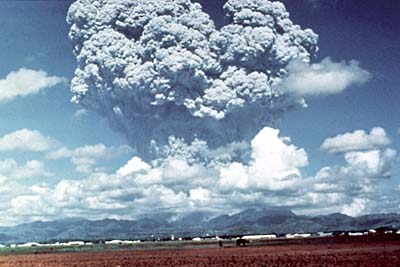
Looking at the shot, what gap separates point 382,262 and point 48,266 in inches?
1296

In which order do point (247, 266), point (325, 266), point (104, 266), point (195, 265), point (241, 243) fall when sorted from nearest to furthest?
point (325, 266), point (247, 266), point (195, 265), point (104, 266), point (241, 243)

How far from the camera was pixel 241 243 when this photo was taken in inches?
5281

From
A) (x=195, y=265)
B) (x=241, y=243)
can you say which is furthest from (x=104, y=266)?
(x=241, y=243)

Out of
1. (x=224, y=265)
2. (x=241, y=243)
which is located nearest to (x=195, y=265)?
(x=224, y=265)

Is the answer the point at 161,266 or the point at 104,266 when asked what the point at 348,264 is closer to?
the point at 161,266

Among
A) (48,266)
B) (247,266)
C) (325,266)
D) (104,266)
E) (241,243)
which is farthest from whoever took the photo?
(241,243)

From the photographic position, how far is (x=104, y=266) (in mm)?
60375

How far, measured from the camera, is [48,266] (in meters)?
64.3

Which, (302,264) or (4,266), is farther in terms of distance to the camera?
(4,266)

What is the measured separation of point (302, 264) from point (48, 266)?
26.6 meters

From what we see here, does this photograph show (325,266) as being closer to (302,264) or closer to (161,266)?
(302,264)

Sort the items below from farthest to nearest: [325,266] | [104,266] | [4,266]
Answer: [4,266] → [104,266] → [325,266]

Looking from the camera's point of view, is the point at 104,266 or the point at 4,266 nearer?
the point at 104,266

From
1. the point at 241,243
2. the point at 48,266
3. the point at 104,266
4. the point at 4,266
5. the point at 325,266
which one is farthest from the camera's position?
the point at 241,243
